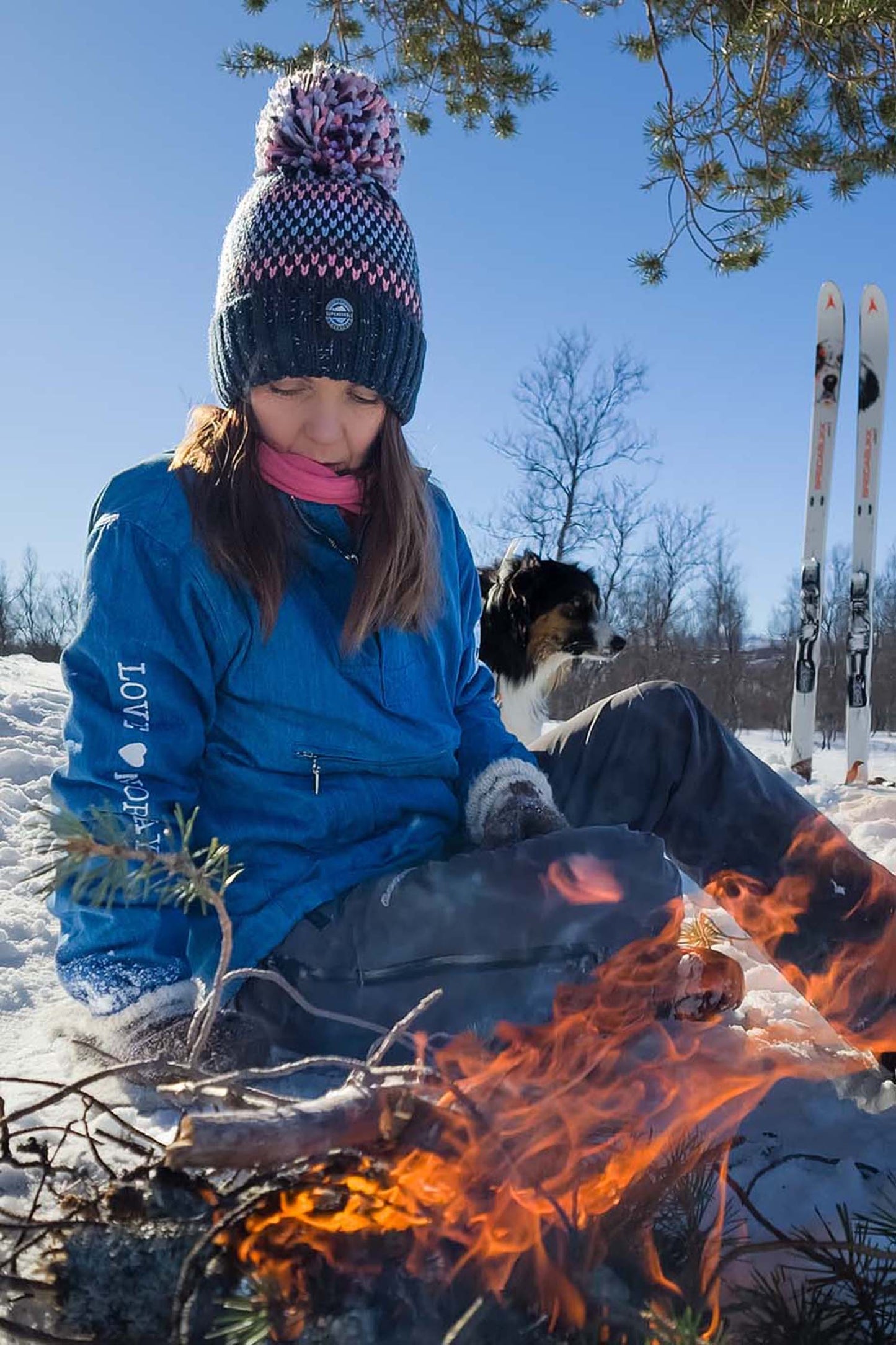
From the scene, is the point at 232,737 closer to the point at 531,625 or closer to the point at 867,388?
the point at 531,625

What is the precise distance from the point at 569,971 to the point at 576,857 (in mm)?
176

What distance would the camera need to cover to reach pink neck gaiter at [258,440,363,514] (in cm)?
177

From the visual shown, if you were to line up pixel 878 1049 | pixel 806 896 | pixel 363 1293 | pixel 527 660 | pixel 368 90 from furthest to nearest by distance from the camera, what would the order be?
pixel 527 660 → pixel 368 90 → pixel 806 896 → pixel 878 1049 → pixel 363 1293

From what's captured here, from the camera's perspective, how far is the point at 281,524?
5.60ft

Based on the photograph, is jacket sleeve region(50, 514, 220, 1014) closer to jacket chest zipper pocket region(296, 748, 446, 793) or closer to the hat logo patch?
jacket chest zipper pocket region(296, 748, 446, 793)

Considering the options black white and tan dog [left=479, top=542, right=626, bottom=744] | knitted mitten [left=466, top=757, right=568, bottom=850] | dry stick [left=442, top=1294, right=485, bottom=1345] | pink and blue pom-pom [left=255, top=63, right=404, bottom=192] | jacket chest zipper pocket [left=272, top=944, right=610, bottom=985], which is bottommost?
dry stick [left=442, top=1294, right=485, bottom=1345]

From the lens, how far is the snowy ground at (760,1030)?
1.29m

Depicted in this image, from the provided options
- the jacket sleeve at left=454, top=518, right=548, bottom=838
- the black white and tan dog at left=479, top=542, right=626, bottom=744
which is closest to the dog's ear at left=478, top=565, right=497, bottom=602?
the black white and tan dog at left=479, top=542, right=626, bottom=744

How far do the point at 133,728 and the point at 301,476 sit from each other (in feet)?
1.79

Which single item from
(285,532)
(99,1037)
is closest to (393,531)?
(285,532)

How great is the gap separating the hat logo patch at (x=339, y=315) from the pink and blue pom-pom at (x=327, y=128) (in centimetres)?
26

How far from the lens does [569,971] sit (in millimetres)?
1501

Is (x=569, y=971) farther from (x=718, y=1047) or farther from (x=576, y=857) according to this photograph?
(x=718, y=1047)

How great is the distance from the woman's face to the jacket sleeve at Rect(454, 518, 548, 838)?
415 mm
